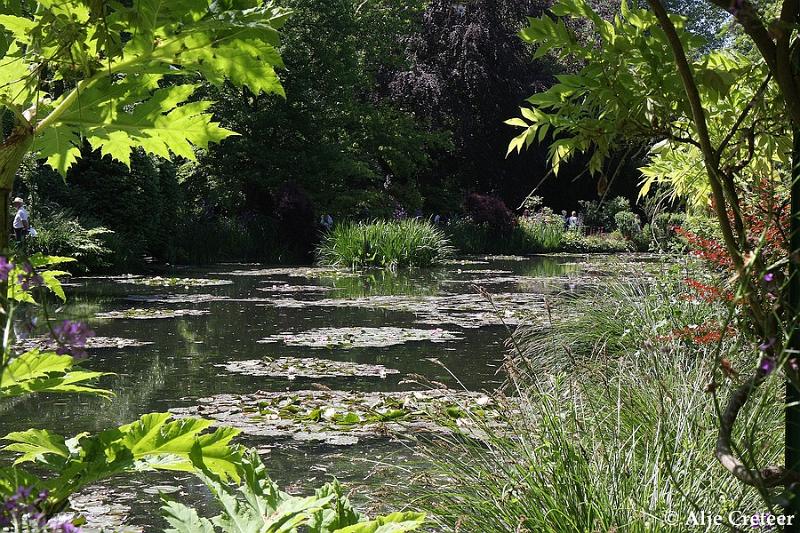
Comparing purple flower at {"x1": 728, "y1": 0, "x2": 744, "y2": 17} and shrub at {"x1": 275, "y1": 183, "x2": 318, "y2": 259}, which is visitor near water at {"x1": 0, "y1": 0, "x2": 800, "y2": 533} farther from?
shrub at {"x1": 275, "y1": 183, "x2": 318, "y2": 259}

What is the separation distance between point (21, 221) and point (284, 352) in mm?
8204

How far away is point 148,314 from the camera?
10.6 m

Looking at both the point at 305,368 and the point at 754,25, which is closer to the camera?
the point at 754,25

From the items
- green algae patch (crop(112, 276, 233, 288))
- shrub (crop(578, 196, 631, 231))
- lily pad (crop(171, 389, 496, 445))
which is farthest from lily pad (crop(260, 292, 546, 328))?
shrub (crop(578, 196, 631, 231))

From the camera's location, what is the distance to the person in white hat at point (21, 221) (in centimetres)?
1440

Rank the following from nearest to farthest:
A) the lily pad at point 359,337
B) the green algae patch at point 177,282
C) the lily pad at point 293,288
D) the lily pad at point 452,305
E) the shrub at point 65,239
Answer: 1. the lily pad at point 359,337
2. the lily pad at point 452,305
3. the lily pad at point 293,288
4. the green algae patch at point 177,282
5. the shrub at point 65,239

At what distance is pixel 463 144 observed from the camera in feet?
95.6

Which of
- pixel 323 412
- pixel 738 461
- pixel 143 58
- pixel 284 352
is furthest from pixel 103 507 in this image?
pixel 284 352

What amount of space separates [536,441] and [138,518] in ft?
5.80

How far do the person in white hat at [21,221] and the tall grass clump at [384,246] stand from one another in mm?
6140

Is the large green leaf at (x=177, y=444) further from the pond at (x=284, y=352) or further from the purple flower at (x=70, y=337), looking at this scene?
the pond at (x=284, y=352)

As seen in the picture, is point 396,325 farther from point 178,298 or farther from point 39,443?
point 39,443

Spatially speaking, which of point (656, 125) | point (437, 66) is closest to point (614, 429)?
point (656, 125)

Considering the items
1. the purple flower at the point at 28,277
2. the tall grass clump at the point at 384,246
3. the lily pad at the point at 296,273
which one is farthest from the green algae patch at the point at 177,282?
the purple flower at the point at 28,277
